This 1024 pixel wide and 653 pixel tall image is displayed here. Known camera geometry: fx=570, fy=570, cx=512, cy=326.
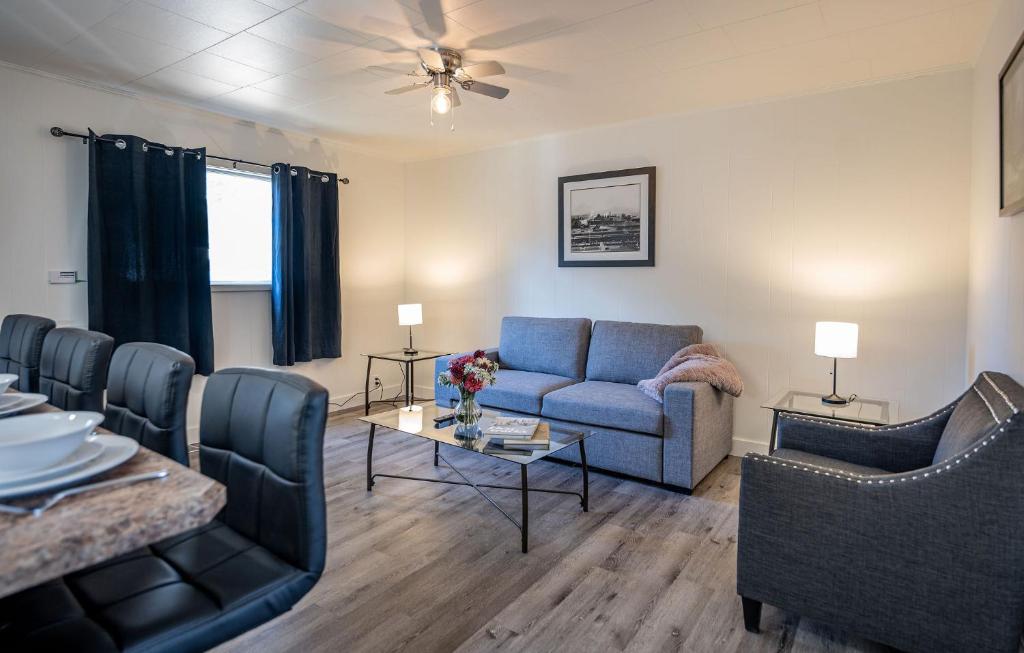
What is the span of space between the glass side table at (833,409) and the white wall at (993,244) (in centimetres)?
46

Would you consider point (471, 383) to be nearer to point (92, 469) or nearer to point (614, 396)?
point (614, 396)

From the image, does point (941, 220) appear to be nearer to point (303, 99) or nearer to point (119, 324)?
point (303, 99)

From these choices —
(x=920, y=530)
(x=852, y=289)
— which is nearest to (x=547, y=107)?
(x=852, y=289)

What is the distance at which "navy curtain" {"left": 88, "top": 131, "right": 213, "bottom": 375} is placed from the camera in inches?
137

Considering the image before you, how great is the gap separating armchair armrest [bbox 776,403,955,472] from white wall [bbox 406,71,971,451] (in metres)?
1.18

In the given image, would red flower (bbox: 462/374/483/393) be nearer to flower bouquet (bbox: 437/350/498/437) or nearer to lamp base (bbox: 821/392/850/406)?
flower bouquet (bbox: 437/350/498/437)

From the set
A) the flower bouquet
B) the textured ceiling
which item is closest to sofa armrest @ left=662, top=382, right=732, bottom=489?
the flower bouquet

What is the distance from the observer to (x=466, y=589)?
7.28 feet

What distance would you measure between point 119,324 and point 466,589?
2.84 metres

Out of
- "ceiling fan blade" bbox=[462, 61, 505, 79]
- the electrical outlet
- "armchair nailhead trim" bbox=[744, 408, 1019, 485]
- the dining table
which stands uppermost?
"ceiling fan blade" bbox=[462, 61, 505, 79]

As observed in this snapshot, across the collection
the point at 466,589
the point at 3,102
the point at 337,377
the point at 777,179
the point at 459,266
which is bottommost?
the point at 466,589

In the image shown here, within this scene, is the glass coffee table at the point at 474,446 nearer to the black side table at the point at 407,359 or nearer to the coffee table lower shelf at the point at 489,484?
the coffee table lower shelf at the point at 489,484

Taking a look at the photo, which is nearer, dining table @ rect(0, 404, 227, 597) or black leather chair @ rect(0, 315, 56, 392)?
dining table @ rect(0, 404, 227, 597)

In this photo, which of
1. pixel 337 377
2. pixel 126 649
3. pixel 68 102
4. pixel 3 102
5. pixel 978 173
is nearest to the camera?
pixel 126 649
